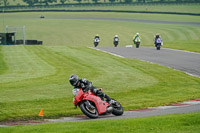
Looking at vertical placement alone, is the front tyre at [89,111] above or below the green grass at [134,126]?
below

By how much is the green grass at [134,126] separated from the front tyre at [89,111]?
1.33 m

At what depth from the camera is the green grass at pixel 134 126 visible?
9.74 metres

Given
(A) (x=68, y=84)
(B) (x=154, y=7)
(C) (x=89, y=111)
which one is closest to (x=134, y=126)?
(C) (x=89, y=111)

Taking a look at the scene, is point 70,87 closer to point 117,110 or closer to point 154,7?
point 117,110

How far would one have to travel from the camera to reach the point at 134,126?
10102 millimetres

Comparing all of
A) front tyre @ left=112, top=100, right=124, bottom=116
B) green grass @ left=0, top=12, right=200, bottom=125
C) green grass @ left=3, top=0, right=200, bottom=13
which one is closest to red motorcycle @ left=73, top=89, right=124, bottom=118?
front tyre @ left=112, top=100, right=124, bottom=116

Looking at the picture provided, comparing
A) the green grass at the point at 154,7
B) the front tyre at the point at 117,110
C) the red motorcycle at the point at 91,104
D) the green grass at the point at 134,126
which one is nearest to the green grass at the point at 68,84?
the red motorcycle at the point at 91,104

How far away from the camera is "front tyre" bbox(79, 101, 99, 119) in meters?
12.2

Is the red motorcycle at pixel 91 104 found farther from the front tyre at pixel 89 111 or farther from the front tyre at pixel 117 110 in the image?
the front tyre at pixel 117 110

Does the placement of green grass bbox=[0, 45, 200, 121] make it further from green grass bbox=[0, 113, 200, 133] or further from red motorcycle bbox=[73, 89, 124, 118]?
green grass bbox=[0, 113, 200, 133]

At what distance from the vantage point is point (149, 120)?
35.0ft

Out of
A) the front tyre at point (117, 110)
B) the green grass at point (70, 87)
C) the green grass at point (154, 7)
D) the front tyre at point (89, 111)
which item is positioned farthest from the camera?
the green grass at point (154, 7)

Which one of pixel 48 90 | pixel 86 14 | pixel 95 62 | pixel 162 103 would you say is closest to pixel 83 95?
pixel 162 103

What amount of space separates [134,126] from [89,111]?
2418mm
